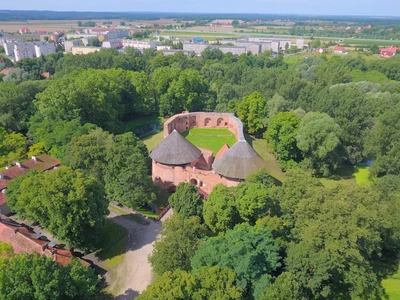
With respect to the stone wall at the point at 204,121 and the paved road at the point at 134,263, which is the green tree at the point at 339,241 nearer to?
the paved road at the point at 134,263

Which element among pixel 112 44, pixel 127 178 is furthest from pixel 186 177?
pixel 112 44

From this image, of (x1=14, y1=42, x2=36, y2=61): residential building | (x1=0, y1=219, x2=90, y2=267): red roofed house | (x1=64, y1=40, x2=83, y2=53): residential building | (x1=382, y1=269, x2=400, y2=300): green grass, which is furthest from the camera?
(x1=64, y1=40, x2=83, y2=53): residential building

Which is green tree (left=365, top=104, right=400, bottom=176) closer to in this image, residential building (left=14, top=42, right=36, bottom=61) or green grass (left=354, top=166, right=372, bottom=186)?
green grass (left=354, top=166, right=372, bottom=186)

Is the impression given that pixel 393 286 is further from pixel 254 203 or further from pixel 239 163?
pixel 239 163

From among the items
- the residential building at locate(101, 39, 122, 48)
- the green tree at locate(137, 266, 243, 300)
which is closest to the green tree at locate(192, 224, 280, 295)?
the green tree at locate(137, 266, 243, 300)

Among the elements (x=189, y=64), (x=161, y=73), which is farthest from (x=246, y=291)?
(x=189, y=64)

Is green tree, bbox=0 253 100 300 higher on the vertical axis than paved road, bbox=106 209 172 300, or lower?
higher

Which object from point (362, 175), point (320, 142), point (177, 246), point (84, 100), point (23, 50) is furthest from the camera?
point (23, 50)
